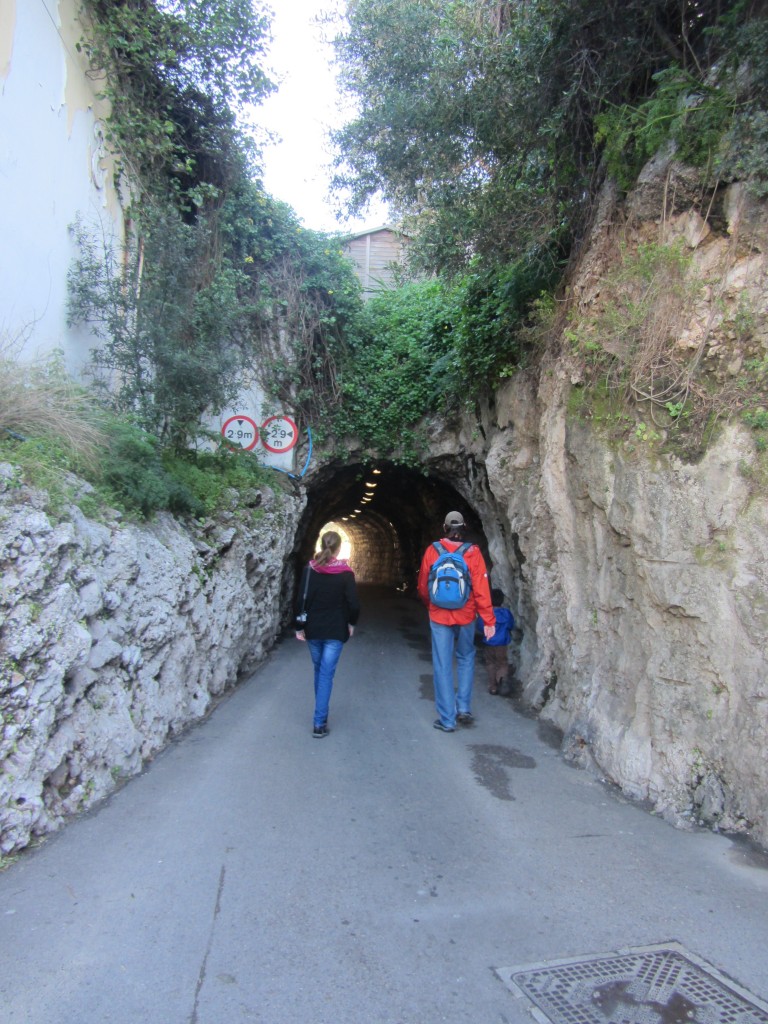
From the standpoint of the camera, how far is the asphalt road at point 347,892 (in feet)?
9.12

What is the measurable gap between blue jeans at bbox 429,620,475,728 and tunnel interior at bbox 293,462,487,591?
667 centimetres

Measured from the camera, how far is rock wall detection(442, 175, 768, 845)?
454cm

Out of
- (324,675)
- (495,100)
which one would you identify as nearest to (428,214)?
(495,100)

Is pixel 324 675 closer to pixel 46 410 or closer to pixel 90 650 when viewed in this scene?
pixel 90 650

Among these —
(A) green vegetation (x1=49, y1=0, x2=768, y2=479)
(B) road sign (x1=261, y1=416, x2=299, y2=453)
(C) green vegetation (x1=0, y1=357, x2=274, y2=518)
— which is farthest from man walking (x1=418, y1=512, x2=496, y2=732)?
(B) road sign (x1=261, y1=416, x2=299, y2=453)

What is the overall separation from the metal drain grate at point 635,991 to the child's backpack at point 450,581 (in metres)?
A: 3.65

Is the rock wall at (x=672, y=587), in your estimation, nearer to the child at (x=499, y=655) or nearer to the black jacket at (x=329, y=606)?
the child at (x=499, y=655)

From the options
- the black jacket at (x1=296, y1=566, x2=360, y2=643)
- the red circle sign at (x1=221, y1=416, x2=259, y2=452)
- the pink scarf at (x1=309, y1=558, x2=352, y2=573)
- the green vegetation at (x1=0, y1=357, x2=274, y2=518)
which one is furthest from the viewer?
the red circle sign at (x1=221, y1=416, x2=259, y2=452)

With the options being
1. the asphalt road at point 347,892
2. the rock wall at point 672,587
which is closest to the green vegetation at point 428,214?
the rock wall at point 672,587

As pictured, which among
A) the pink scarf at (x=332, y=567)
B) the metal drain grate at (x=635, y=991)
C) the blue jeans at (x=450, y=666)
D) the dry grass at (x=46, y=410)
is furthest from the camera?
the blue jeans at (x=450, y=666)

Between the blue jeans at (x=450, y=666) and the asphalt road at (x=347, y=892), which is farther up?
the blue jeans at (x=450, y=666)

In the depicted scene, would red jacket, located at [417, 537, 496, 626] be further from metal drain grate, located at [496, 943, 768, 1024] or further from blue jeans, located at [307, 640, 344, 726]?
metal drain grate, located at [496, 943, 768, 1024]

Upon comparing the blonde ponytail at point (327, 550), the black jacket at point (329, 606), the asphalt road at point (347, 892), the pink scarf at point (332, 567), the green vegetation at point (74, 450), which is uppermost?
the green vegetation at point (74, 450)

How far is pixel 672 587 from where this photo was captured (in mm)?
5023
